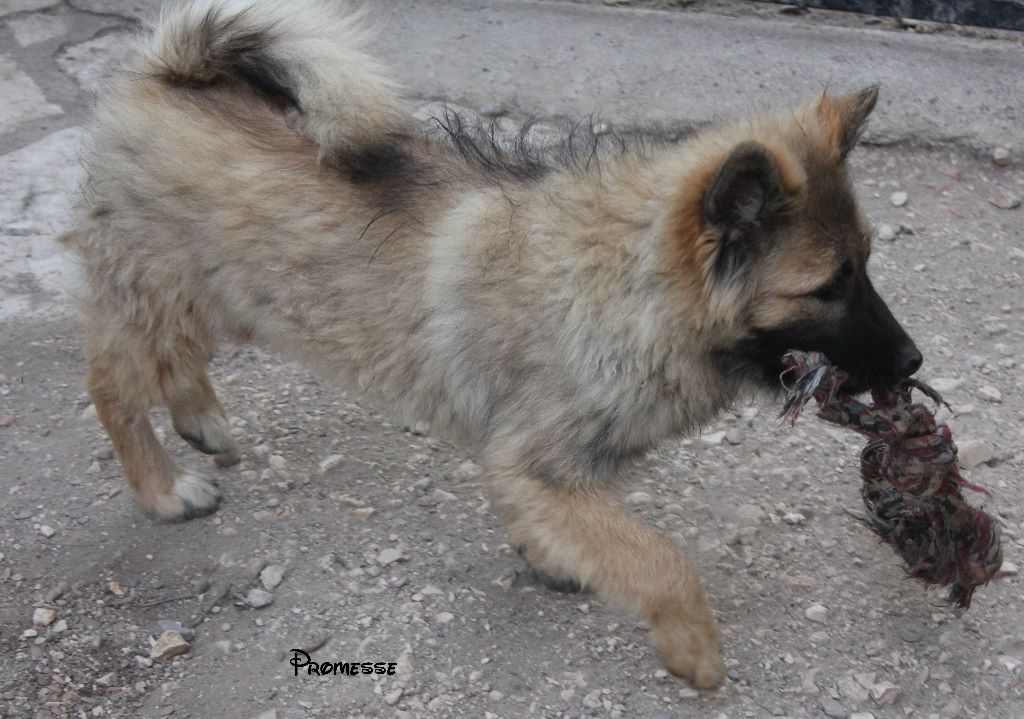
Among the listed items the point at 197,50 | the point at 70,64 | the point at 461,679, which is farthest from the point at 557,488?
the point at 70,64

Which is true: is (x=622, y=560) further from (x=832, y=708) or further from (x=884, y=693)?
(x=884, y=693)

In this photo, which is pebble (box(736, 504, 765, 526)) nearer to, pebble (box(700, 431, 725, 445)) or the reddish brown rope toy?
pebble (box(700, 431, 725, 445))

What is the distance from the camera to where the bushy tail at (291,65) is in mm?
3629

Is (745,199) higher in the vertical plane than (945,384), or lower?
higher

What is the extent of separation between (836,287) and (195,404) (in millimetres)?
2412

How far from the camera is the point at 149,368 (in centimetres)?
393

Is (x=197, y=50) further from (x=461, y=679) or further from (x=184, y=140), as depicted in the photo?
(x=461, y=679)

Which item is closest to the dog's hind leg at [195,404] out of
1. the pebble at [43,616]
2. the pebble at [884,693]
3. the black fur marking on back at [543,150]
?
the pebble at [43,616]

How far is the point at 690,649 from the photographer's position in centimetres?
317

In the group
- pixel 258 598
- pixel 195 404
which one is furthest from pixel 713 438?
pixel 195 404

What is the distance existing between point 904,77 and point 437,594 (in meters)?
4.17

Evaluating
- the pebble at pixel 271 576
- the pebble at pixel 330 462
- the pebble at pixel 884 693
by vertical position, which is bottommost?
the pebble at pixel 271 576

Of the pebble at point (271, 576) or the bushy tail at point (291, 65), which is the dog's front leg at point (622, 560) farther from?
the bushy tail at point (291, 65)

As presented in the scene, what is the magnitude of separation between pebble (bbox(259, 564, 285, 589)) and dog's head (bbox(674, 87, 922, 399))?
66.2 inches
